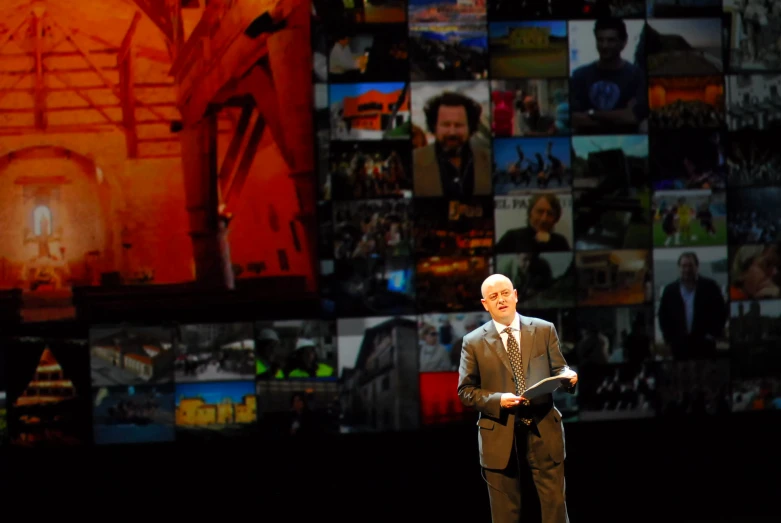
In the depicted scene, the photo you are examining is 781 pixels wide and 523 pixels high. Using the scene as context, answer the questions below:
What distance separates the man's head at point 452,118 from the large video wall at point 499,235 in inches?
0.7

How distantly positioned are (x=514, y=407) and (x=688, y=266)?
411cm

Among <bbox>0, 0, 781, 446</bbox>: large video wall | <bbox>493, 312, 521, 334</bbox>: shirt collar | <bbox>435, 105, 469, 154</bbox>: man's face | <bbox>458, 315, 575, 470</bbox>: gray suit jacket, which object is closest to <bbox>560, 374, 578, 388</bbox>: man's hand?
<bbox>458, 315, 575, 470</bbox>: gray suit jacket

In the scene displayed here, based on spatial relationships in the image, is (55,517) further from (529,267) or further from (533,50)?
(533,50)

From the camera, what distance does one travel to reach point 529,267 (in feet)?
24.7

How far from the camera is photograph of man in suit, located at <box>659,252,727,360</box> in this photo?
767 cm

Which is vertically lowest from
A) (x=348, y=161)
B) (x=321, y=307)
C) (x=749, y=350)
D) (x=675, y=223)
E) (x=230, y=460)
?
(x=230, y=460)

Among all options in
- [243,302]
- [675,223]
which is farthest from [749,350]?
[243,302]

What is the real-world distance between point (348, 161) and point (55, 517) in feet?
10.8

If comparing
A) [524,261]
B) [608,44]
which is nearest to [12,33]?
[524,261]

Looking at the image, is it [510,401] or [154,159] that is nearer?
[510,401]

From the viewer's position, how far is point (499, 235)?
7488 millimetres

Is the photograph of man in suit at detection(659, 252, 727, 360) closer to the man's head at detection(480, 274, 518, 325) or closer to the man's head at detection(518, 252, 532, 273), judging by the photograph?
the man's head at detection(518, 252, 532, 273)

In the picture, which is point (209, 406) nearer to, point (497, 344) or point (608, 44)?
point (497, 344)

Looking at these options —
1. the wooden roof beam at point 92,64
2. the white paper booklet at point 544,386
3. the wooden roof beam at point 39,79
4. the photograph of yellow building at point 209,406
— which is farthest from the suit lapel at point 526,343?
the wooden roof beam at point 39,79
